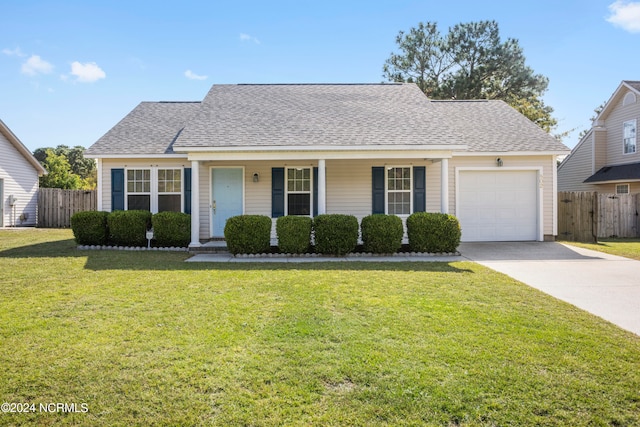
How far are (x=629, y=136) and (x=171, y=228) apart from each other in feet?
66.3

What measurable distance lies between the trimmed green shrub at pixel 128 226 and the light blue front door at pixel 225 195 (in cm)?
200

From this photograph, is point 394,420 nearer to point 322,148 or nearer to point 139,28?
point 322,148

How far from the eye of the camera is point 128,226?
33.9 ft

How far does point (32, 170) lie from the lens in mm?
19281

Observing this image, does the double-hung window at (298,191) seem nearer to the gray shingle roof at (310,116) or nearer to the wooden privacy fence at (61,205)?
the gray shingle roof at (310,116)

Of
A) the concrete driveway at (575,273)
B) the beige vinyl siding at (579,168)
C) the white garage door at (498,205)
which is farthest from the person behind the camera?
the beige vinyl siding at (579,168)

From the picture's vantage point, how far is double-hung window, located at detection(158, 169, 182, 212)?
11648 mm

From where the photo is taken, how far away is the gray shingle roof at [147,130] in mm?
11367

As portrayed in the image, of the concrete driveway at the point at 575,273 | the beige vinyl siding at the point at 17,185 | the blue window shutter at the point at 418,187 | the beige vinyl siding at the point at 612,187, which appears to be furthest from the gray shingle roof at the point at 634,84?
the beige vinyl siding at the point at 17,185

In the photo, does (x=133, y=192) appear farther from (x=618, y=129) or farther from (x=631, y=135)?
(x=618, y=129)

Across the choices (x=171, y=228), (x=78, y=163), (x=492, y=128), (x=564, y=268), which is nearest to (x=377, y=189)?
(x=492, y=128)

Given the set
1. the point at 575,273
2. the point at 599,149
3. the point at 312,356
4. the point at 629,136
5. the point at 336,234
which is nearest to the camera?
the point at 312,356

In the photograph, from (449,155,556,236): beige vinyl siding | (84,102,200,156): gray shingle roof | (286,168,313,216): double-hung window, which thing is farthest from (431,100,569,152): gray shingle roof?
(84,102,200,156): gray shingle roof

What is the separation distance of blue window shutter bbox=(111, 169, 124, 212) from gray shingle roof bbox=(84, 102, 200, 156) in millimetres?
714
